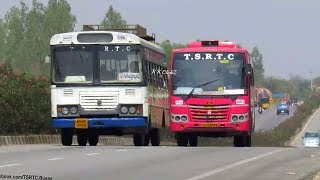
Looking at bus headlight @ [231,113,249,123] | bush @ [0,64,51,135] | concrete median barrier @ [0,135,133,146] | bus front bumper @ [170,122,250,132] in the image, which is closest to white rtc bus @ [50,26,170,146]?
bus front bumper @ [170,122,250,132]

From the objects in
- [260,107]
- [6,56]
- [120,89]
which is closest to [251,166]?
[120,89]

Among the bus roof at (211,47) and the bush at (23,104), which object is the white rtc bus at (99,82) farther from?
the bush at (23,104)

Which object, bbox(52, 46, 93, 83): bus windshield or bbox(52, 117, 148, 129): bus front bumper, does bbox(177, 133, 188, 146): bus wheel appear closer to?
bbox(52, 117, 148, 129): bus front bumper

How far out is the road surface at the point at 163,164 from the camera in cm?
1764

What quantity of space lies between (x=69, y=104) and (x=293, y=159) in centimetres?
874

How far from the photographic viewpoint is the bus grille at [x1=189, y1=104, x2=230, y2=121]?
1228 inches

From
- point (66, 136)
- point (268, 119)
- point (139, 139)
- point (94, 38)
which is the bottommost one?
point (268, 119)

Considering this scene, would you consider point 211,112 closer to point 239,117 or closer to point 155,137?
point 239,117

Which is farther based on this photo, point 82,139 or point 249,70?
point 82,139

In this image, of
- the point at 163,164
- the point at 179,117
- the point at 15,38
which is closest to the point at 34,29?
the point at 15,38

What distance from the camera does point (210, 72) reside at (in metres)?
31.4

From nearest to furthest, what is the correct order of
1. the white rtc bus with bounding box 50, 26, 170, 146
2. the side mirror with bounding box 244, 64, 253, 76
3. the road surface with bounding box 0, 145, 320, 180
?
1. the road surface with bounding box 0, 145, 320, 180
2. the white rtc bus with bounding box 50, 26, 170, 146
3. the side mirror with bounding box 244, 64, 253, 76

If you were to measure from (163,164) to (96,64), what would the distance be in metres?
9.16

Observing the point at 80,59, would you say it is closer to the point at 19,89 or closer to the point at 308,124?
the point at 19,89
